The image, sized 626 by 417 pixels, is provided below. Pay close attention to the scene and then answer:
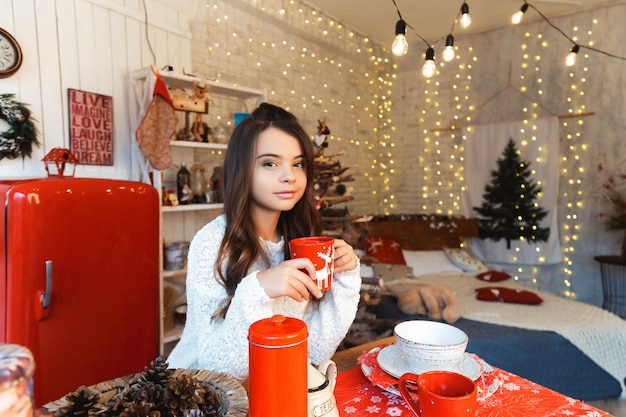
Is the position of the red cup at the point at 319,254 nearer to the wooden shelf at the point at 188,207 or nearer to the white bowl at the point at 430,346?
the white bowl at the point at 430,346

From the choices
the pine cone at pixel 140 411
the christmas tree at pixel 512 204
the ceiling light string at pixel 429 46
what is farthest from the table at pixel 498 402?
the christmas tree at pixel 512 204

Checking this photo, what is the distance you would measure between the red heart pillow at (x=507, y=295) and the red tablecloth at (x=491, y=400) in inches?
99.2

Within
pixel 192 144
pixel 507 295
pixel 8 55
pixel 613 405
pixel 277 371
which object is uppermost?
pixel 8 55

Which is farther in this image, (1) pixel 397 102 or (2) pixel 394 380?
(1) pixel 397 102

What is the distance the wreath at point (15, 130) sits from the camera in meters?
2.18

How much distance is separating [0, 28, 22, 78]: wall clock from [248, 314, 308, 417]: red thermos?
7.96 ft

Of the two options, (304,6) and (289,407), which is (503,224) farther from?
(289,407)

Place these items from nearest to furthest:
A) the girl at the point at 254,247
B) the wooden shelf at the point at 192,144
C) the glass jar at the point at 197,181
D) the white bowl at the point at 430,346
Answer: the white bowl at the point at 430,346, the girl at the point at 254,247, the wooden shelf at the point at 192,144, the glass jar at the point at 197,181

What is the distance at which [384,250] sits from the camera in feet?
14.7

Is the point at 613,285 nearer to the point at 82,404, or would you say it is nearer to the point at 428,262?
the point at 428,262

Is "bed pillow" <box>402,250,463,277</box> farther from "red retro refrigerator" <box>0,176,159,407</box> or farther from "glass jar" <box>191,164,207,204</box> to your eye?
"red retro refrigerator" <box>0,176,159,407</box>

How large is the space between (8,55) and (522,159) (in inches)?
199

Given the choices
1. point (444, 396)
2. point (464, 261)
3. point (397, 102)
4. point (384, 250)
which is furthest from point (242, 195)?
point (397, 102)

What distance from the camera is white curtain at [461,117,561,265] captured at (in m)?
4.78
